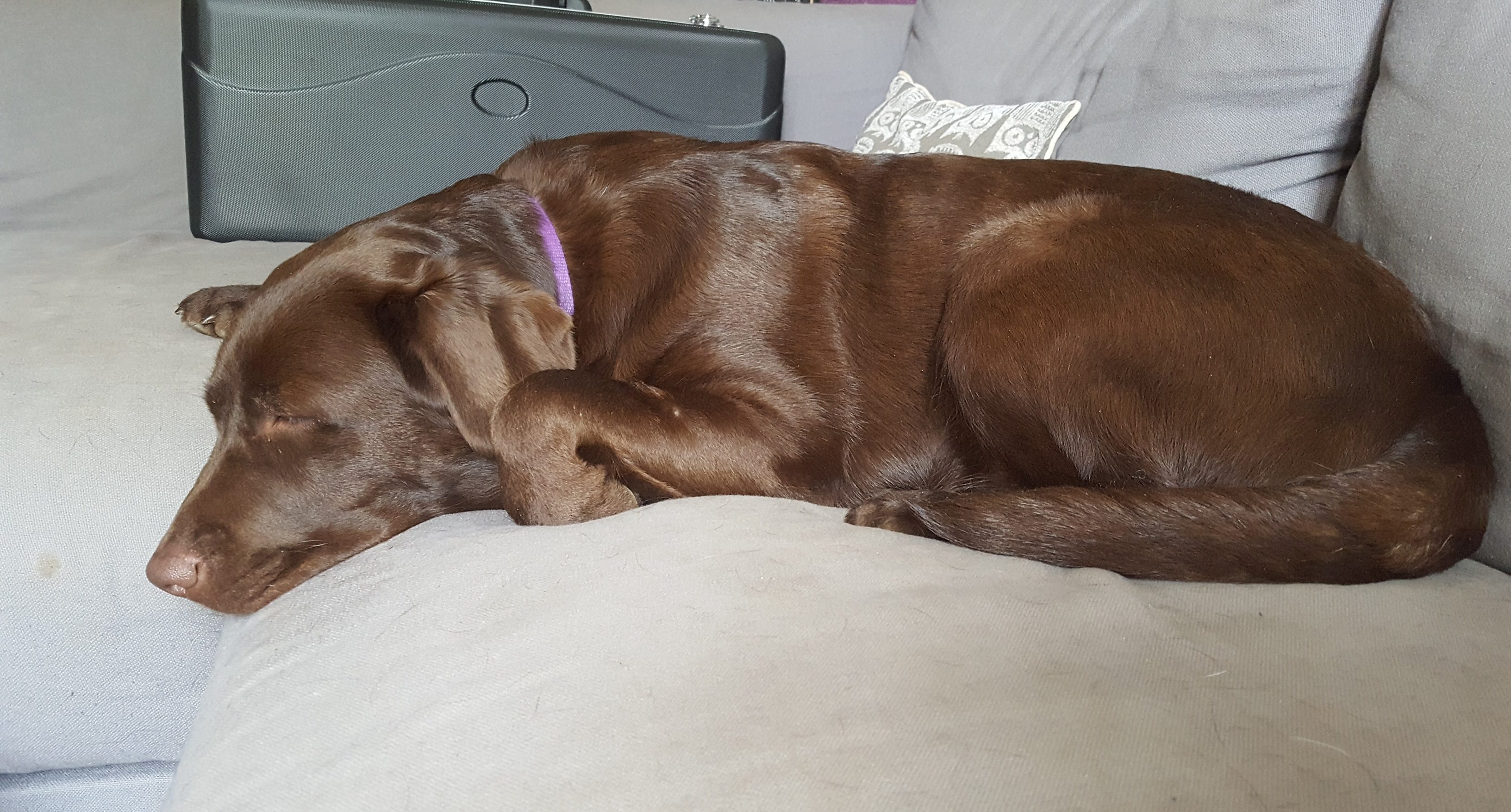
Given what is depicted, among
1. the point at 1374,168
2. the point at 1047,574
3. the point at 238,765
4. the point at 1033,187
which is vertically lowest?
the point at 238,765

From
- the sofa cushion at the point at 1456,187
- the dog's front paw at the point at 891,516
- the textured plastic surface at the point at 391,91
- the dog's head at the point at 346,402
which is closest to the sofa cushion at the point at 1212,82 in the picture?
the sofa cushion at the point at 1456,187

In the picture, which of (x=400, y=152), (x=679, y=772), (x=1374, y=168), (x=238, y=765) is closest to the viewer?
(x=679, y=772)

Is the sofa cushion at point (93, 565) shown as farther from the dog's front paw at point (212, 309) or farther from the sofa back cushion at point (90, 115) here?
the sofa back cushion at point (90, 115)

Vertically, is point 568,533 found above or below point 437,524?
above

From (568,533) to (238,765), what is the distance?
0.43 meters

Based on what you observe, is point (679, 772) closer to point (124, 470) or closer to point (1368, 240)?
point (124, 470)

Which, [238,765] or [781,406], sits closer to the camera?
[238,765]

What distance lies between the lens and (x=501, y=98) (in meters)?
2.51

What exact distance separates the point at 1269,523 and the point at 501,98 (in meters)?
2.24

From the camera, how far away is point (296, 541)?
1.23 metres

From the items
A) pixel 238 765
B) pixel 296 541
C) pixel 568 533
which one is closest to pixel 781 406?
pixel 568 533

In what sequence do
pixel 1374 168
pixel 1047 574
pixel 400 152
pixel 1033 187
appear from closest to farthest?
1. pixel 1047 574
2. pixel 1374 168
3. pixel 1033 187
4. pixel 400 152

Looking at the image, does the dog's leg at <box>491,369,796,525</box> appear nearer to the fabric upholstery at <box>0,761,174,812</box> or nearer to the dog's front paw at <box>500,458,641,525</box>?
the dog's front paw at <box>500,458,641,525</box>

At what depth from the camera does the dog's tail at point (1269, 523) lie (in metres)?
0.96
